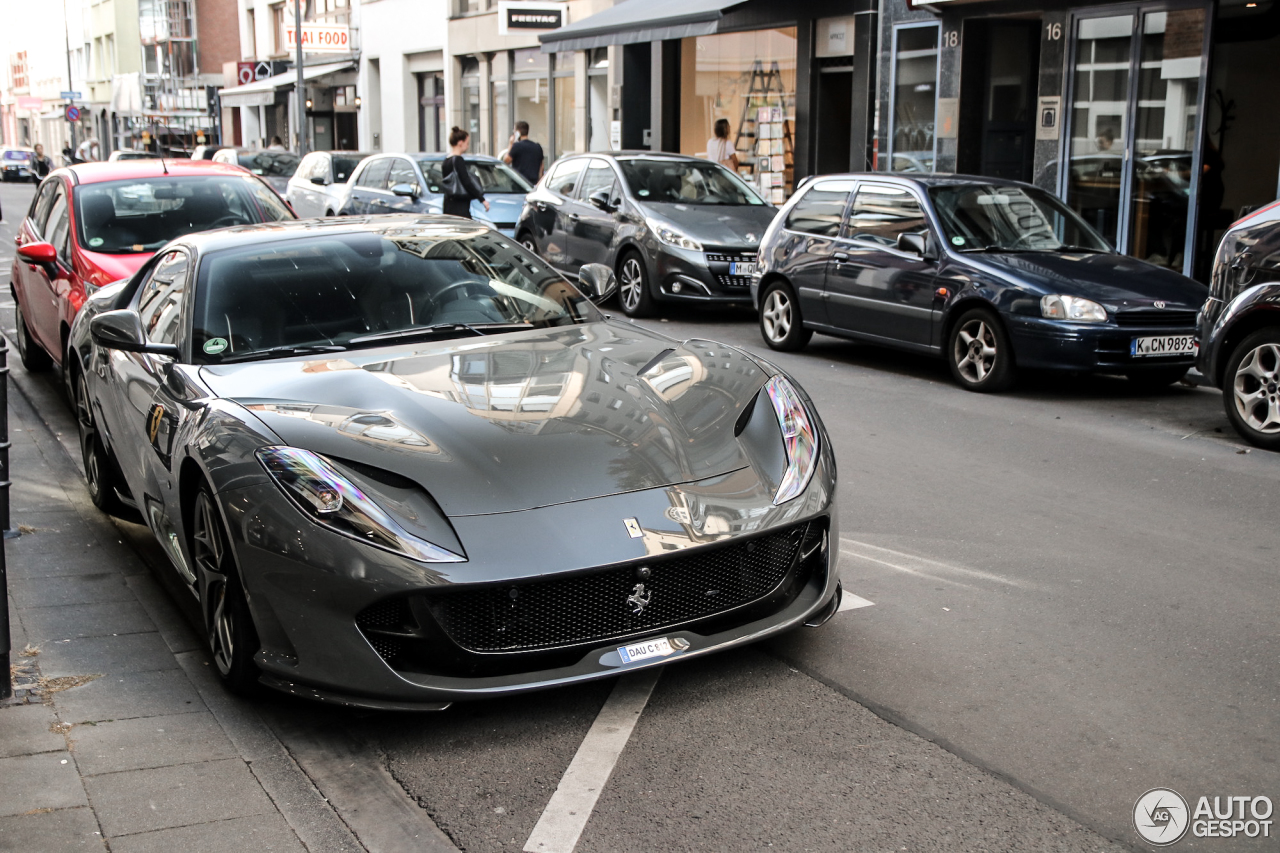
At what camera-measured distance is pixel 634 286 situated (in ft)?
45.4

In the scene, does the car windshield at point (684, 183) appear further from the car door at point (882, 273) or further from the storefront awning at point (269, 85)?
the storefront awning at point (269, 85)

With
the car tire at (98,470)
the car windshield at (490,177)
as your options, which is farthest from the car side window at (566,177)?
the car tire at (98,470)

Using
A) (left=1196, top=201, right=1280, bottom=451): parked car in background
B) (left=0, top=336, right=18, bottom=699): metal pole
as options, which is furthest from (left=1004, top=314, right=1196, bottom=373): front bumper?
(left=0, top=336, right=18, bottom=699): metal pole

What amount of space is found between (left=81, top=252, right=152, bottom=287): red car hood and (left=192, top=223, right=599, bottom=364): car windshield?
3524 mm

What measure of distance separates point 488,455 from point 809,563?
1.06 m

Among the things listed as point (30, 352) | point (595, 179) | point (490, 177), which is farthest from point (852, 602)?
point (490, 177)

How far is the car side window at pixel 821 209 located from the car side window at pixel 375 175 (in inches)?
361

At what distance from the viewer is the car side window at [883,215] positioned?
1026cm

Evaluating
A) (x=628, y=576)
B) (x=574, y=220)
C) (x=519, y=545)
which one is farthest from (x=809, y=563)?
(x=574, y=220)

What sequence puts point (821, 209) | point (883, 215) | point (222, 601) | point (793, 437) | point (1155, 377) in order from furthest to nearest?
point (821, 209), point (883, 215), point (1155, 377), point (793, 437), point (222, 601)

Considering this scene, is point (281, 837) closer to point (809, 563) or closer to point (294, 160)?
point (809, 563)

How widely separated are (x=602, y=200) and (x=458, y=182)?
278cm

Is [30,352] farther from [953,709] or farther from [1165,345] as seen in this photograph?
[953,709]

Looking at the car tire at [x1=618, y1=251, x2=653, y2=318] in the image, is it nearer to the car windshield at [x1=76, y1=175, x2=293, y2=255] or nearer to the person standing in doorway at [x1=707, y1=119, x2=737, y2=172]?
the car windshield at [x1=76, y1=175, x2=293, y2=255]
